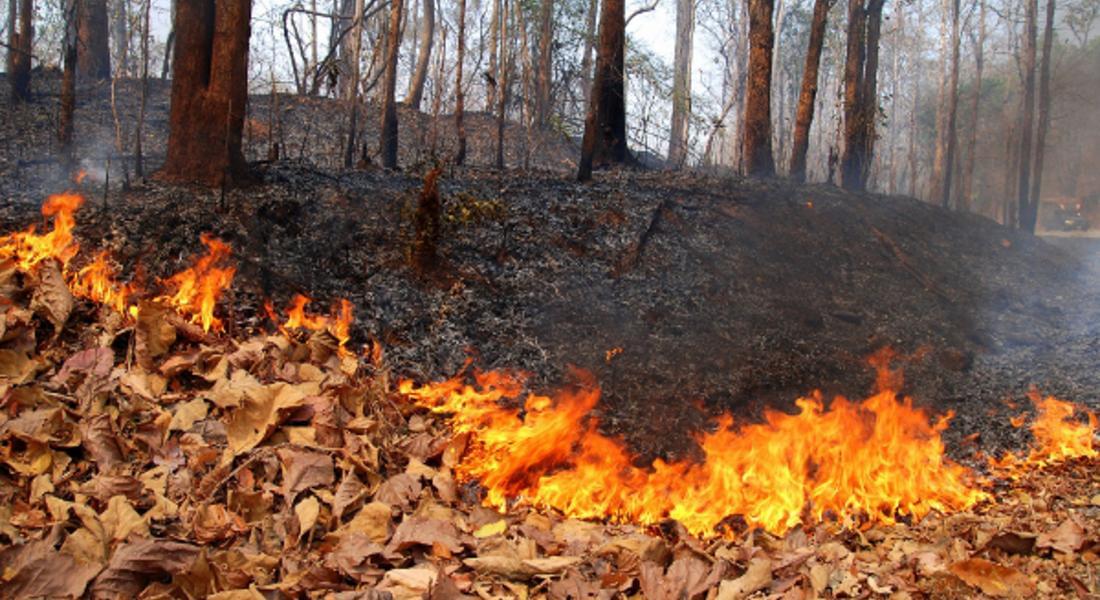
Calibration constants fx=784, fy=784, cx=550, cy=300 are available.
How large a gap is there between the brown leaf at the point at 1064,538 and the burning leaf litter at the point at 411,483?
23 mm

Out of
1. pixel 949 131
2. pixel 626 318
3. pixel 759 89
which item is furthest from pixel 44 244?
pixel 949 131

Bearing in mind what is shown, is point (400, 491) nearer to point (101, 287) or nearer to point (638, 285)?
point (101, 287)

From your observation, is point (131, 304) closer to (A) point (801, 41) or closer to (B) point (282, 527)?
(B) point (282, 527)

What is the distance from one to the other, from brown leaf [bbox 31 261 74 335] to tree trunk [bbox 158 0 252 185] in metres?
2.09

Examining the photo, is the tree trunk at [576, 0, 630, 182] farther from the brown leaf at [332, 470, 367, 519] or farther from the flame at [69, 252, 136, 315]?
the brown leaf at [332, 470, 367, 519]

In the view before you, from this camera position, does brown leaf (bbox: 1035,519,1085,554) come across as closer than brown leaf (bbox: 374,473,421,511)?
Yes

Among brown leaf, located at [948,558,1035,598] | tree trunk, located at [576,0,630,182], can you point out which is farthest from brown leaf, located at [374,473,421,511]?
tree trunk, located at [576,0,630,182]

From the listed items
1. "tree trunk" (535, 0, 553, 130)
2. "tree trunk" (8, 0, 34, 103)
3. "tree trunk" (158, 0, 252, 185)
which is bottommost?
"tree trunk" (158, 0, 252, 185)

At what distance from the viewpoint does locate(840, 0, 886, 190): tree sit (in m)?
12.9


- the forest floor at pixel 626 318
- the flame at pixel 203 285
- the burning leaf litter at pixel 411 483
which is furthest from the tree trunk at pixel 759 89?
the flame at pixel 203 285

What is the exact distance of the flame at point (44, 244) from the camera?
5.77m

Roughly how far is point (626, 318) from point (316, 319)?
2.57m

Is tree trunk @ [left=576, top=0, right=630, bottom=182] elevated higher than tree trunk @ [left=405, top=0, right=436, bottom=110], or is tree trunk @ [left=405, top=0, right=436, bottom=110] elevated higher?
tree trunk @ [left=405, top=0, right=436, bottom=110]

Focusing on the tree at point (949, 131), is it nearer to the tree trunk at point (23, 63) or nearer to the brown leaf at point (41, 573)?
the brown leaf at point (41, 573)
